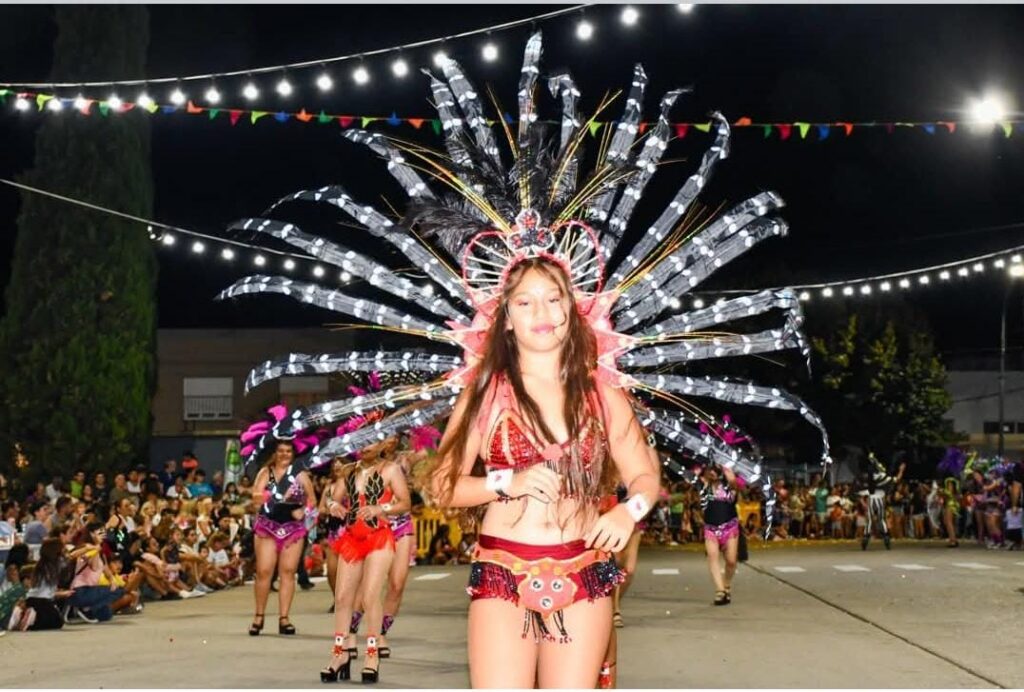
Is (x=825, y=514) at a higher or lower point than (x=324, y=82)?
lower

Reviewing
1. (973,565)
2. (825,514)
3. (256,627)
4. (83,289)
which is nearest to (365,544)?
(256,627)

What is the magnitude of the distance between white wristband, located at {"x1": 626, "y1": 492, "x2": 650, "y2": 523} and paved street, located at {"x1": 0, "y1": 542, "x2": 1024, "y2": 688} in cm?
460

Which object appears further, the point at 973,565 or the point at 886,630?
the point at 973,565

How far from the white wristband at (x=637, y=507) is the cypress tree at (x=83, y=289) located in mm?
23203

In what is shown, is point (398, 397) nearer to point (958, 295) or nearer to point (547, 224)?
point (547, 224)

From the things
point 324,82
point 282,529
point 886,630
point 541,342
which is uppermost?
point 324,82

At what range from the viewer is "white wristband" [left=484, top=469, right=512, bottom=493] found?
16.4 feet

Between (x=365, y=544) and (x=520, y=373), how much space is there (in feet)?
17.8

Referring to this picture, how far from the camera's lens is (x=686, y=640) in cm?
1205

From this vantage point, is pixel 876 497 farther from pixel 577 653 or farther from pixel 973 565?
pixel 577 653

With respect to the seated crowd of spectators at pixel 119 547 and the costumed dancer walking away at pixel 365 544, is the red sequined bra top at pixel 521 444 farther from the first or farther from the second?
the seated crowd of spectators at pixel 119 547

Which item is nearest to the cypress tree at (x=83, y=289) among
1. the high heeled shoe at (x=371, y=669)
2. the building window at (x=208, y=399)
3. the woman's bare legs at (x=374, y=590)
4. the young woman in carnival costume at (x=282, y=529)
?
the young woman in carnival costume at (x=282, y=529)

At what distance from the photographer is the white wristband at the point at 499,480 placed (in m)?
4.99

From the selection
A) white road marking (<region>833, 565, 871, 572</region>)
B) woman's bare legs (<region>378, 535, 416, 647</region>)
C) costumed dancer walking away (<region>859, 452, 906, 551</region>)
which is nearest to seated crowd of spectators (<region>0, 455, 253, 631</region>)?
woman's bare legs (<region>378, 535, 416, 647</region>)
